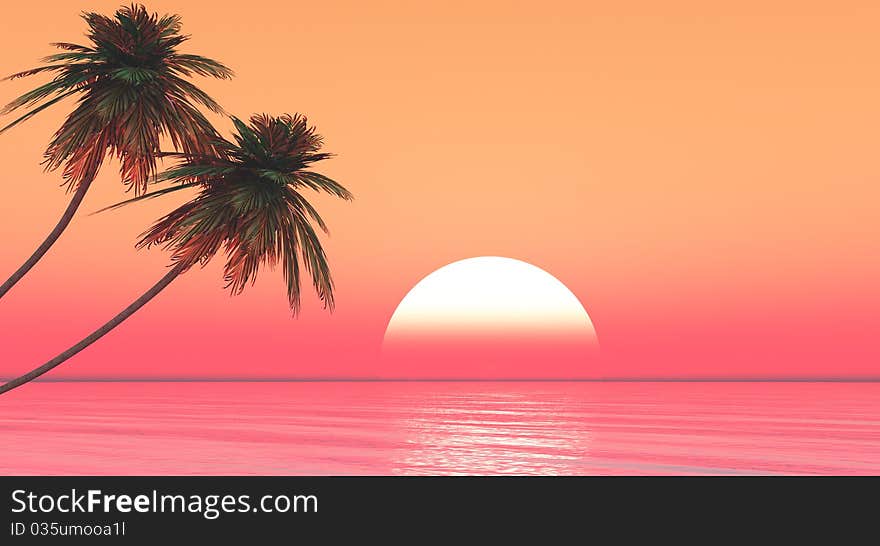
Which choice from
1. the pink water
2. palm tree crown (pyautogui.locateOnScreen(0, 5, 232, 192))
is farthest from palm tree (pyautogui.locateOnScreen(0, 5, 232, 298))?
the pink water

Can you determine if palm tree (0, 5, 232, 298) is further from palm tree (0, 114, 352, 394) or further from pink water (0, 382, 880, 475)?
pink water (0, 382, 880, 475)

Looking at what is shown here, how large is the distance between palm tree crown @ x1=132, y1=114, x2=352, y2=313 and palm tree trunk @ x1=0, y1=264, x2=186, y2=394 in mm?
437

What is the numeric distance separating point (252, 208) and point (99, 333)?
3.32 m

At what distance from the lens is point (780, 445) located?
40500 millimetres

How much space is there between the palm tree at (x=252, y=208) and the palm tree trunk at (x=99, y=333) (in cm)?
3

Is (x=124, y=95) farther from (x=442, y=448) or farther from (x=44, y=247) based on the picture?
(x=442, y=448)
